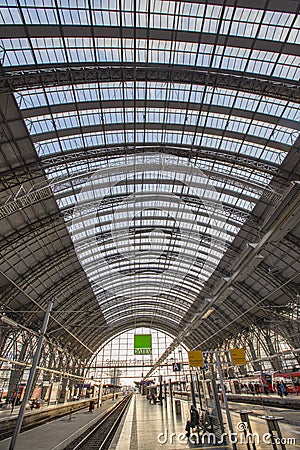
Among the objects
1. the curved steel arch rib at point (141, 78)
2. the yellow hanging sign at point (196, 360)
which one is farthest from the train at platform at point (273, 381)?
the curved steel arch rib at point (141, 78)

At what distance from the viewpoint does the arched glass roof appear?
55.3 feet

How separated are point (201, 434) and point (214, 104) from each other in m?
23.2

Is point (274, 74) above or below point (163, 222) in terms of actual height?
below

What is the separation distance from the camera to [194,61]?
1923 cm

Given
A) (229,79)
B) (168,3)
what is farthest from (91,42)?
(229,79)

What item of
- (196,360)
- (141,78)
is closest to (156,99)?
(141,78)

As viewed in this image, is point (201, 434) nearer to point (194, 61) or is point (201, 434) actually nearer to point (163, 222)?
point (194, 61)
